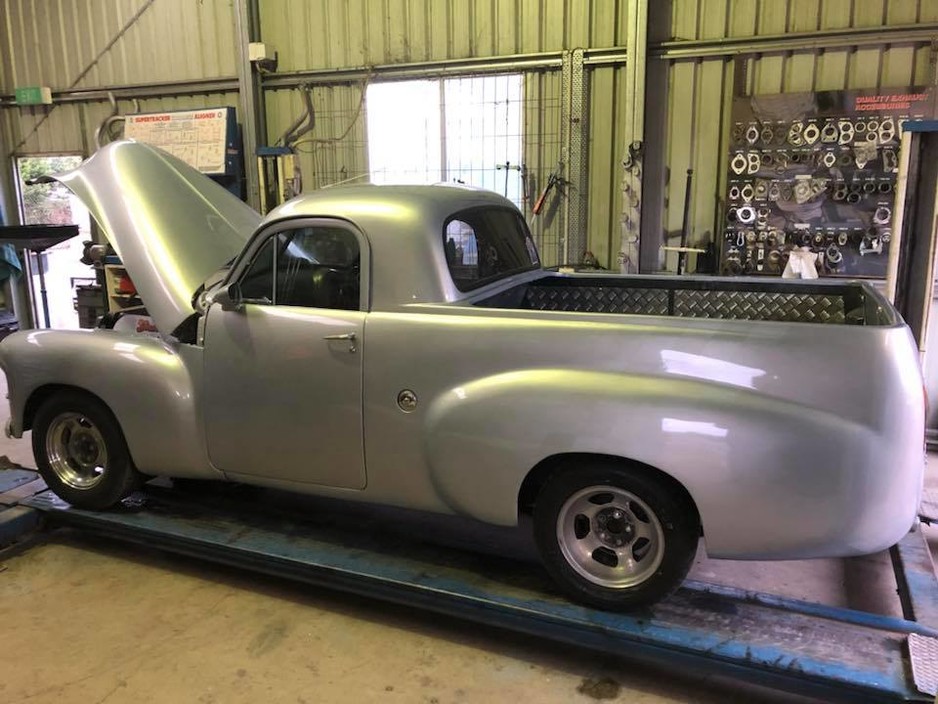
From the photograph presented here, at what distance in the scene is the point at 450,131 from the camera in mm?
7328

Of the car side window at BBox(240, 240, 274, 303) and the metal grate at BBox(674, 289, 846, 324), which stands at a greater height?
the car side window at BBox(240, 240, 274, 303)

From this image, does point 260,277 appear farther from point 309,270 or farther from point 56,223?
point 56,223

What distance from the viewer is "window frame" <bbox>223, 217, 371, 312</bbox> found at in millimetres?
3074

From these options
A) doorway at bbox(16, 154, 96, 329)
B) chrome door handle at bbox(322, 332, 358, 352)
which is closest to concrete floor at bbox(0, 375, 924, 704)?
chrome door handle at bbox(322, 332, 358, 352)

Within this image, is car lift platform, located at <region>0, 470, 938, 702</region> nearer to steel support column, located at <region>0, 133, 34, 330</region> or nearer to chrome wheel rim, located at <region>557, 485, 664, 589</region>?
chrome wheel rim, located at <region>557, 485, 664, 589</region>

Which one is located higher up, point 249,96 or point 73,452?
point 249,96

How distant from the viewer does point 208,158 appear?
8031 millimetres

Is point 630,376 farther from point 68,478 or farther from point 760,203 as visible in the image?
point 760,203

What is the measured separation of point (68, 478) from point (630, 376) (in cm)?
305

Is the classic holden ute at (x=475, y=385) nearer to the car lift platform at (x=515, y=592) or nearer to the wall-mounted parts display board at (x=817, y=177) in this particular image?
the car lift platform at (x=515, y=592)

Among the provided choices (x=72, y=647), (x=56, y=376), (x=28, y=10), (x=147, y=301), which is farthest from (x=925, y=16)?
(x=28, y=10)

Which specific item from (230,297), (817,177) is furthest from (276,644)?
(817,177)

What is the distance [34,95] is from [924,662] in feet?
34.3

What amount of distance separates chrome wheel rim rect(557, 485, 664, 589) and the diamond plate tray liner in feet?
2.79
